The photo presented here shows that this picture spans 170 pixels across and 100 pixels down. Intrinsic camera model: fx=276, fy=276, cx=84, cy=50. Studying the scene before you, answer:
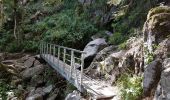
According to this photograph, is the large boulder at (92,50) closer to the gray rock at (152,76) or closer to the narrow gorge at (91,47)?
the narrow gorge at (91,47)

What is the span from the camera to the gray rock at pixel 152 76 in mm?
5938

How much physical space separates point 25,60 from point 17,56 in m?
1.70

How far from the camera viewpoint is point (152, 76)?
5.96 meters

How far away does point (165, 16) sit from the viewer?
7.02 metres

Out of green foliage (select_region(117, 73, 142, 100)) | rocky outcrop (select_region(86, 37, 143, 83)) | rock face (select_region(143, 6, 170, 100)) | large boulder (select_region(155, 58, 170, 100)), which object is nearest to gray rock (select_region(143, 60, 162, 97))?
rock face (select_region(143, 6, 170, 100))

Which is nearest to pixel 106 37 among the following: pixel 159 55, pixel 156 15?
pixel 156 15

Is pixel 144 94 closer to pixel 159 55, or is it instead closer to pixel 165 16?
pixel 159 55

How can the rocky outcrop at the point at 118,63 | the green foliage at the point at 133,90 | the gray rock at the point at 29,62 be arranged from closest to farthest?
the green foliage at the point at 133,90 < the rocky outcrop at the point at 118,63 < the gray rock at the point at 29,62

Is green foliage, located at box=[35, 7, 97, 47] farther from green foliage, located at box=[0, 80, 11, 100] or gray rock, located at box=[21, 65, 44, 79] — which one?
green foliage, located at box=[0, 80, 11, 100]

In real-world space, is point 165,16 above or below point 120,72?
above

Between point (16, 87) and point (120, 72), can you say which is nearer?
point (120, 72)

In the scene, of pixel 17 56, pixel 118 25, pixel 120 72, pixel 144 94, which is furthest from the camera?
pixel 17 56

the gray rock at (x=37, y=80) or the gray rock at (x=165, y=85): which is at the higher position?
the gray rock at (x=165, y=85)

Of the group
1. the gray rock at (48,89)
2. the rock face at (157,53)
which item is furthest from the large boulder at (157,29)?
the gray rock at (48,89)
